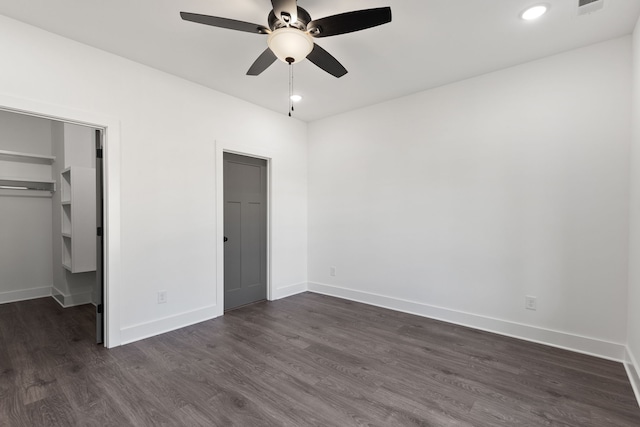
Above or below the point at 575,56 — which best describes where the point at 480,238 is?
below

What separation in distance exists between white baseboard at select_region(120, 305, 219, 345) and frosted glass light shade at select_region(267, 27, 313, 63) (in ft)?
9.35

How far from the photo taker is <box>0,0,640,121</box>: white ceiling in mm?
2219

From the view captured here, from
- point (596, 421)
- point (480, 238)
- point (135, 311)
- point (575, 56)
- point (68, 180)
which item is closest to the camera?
point (596, 421)

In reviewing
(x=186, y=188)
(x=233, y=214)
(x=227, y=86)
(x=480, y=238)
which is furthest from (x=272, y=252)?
(x=480, y=238)

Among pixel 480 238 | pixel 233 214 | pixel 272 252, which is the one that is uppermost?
pixel 233 214

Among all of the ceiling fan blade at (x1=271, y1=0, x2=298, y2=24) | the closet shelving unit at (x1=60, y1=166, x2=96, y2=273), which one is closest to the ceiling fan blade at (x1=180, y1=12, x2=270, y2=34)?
the ceiling fan blade at (x1=271, y1=0, x2=298, y2=24)

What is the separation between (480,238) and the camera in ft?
10.9

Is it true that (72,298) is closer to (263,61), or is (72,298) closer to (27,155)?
(27,155)

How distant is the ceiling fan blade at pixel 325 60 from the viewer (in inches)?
89.7

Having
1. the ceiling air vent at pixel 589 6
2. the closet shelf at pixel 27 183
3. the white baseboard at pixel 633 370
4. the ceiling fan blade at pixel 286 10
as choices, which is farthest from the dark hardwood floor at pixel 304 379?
the ceiling air vent at pixel 589 6

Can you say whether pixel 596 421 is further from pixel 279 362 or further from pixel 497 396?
pixel 279 362

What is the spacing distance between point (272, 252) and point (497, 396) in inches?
122

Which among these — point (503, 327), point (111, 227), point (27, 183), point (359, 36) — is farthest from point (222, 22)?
point (27, 183)

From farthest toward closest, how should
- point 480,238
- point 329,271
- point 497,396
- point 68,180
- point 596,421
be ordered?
point 329,271 < point 68,180 < point 480,238 < point 497,396 < point 596,421
